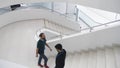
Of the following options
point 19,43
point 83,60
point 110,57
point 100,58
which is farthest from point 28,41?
point 110,57

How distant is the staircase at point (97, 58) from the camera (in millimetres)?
5412

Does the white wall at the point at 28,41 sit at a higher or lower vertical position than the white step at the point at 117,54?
lower

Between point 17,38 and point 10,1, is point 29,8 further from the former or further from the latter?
point 10,1

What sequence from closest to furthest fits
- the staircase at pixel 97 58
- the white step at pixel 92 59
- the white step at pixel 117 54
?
the white step at pixel 117 54, the staircase at pixel 97 58, the white step at pixel 92 59

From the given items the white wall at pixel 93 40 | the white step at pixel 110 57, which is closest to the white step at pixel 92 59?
the white wall at pixel 93 40

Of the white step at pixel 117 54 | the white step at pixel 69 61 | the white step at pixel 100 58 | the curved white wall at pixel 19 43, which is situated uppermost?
the white step at pixel 117 54

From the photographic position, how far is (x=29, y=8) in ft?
35.7

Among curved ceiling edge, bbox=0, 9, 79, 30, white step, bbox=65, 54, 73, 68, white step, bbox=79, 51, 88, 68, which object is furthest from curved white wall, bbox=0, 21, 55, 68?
white step, bbox=79, 51, 88, 68

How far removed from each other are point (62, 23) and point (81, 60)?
5.13 metres

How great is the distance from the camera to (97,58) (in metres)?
6.00

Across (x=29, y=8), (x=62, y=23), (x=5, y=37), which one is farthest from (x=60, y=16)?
(x=5, y=37)

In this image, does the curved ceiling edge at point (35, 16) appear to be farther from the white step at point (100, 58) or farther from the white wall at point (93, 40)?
the white step at point (100, 58)

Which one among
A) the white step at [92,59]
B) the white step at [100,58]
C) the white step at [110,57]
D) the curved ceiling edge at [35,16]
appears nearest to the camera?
the white step at [110,57]

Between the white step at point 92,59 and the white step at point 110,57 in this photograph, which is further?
the white step at point 92,59
